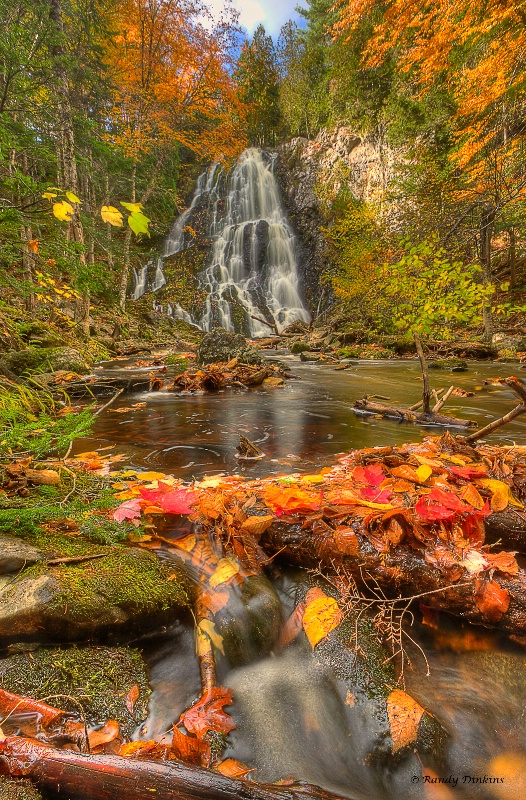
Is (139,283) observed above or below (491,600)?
above

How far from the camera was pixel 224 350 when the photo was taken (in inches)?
380

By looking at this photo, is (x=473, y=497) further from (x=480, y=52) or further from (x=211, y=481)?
(x=480, y=52)

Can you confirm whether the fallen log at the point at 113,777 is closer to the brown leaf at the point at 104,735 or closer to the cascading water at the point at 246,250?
the brown leaf at the point at 104,735

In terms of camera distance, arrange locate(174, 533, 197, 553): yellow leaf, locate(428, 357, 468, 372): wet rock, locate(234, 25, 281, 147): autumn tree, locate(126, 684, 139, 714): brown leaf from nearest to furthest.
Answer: locate(126, 684, 139, 714): brown leaf, locate(174, 533, 197, 553): yellow leaf, locate(428, 357, 468, 372): wet rock, locate(234, 25, 281, 147): autumn tree

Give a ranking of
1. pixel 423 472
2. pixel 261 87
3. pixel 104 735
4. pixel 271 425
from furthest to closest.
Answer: pixel 261 87, pixel 271 425, pixel 423 472, pixel 104 735

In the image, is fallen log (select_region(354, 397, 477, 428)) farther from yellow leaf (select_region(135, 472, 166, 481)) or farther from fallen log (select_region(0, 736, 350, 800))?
fallen log (select_region(0, 736, 350, 800))

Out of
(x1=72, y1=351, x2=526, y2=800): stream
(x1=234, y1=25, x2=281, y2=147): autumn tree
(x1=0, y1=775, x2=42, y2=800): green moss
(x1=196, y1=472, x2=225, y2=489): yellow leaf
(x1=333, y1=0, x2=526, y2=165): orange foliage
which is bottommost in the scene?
(x1=72, y1=351, x2=526, y2=800): stream

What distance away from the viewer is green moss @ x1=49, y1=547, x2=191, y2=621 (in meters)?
1.39

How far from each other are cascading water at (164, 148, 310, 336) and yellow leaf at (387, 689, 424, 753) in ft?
62.0

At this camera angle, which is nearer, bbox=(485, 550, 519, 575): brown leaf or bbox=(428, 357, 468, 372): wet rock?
bbox=(485, 550, 519, 575): brown leaf

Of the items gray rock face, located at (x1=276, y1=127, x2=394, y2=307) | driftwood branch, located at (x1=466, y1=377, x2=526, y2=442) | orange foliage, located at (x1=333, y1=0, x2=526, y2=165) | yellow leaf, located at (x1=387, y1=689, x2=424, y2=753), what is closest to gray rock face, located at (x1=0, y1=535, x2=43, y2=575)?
yellow leaf, located at (x1=387, y1=689, x2=424, y2=753)

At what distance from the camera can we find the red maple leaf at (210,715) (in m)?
1.24

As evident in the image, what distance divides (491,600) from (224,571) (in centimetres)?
121

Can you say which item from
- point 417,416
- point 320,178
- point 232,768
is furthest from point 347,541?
point 320,178
